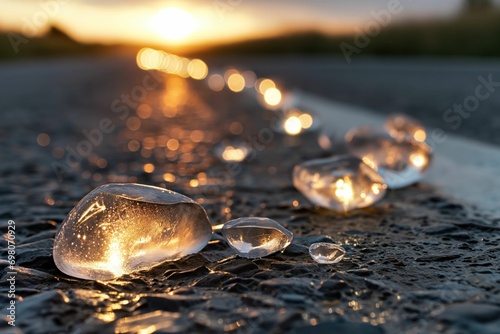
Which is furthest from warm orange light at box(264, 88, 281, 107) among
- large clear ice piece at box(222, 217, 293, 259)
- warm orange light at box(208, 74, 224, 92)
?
large clear ice piece at box(222, 217, 293, 259)

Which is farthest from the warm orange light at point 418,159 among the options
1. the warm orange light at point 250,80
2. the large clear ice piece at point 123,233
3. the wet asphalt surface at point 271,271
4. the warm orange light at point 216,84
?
the warm orange light at point 250,80

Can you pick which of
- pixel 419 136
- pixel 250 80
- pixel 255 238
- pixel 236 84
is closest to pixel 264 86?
pixel 236 84

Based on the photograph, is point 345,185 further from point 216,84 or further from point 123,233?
point 216,84

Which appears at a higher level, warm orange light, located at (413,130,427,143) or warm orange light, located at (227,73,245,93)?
Result: warm orange light, located at (227,73,245,93)

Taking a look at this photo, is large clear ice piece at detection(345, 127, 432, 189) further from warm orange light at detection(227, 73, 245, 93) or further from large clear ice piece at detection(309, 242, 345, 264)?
warm orange light at detection(227, 73, 245, 93)

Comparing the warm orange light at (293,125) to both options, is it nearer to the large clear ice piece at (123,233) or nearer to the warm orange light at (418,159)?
the warm orange light at (418,159)
